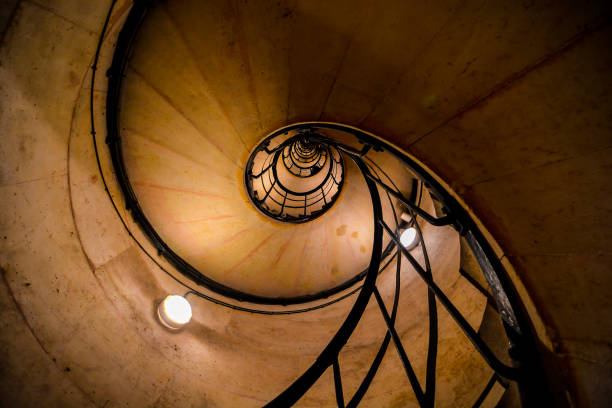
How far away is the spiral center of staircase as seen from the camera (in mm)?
5030

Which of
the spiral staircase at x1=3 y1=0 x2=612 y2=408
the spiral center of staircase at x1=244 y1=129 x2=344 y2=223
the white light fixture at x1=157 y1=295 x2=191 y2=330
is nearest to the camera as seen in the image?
the spiral staircase at x1=3 y1=0 x2=612 y2=408

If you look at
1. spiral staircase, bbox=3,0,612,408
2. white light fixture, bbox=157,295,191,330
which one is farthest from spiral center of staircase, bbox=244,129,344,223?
white light fixture, bbox=157,295,191,330

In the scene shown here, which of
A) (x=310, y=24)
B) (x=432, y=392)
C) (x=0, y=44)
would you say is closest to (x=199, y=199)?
(x=0, y=44)


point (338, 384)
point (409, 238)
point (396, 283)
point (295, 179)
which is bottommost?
point (338, 384)

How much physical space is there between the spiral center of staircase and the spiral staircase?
0.87 meters

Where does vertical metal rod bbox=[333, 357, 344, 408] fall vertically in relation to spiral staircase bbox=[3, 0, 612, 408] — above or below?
below

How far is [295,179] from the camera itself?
7039 mm

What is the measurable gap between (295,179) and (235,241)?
300 cm

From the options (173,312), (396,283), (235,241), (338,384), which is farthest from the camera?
(235,241)

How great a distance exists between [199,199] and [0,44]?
109 inches

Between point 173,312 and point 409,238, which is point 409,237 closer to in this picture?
point 409,238

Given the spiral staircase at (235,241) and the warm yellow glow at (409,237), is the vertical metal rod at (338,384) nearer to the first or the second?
the spiral staircase at (235,241)

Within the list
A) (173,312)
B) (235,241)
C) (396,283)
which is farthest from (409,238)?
(173,312)

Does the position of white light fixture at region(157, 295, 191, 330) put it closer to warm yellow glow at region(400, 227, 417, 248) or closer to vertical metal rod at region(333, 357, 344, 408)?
vertical metal rod at region(333, 357, 344, 408)
